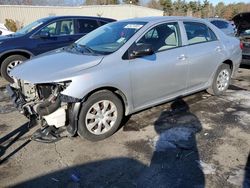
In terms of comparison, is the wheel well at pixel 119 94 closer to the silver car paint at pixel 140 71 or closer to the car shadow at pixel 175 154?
the silver car paint at pixel 140 71

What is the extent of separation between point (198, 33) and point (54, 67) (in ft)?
9.64

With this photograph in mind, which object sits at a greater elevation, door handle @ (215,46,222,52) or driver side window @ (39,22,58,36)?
driver side window @ (39,22,58,36)

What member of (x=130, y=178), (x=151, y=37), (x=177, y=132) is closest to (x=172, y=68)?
(x=151, y=37)

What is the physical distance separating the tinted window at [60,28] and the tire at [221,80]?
432 cm

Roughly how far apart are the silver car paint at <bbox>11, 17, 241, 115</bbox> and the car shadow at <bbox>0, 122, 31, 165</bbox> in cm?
91

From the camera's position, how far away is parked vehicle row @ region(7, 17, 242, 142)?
3.80 m

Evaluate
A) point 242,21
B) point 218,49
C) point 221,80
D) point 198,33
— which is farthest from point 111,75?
point 242,21

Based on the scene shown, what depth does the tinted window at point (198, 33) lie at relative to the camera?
511 cm

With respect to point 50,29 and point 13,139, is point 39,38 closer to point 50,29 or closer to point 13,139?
point 50,29

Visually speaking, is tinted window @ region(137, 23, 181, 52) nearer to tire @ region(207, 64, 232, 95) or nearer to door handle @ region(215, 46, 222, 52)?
door handle @ region(215, 46, 222, 52)

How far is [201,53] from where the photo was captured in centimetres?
520

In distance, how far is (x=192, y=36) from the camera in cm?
518

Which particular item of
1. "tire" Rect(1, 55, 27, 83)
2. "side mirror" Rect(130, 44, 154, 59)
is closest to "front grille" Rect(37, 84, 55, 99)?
"side mirror" Rect(130, 44, 154, 59)

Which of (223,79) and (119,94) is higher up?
(119,94)
